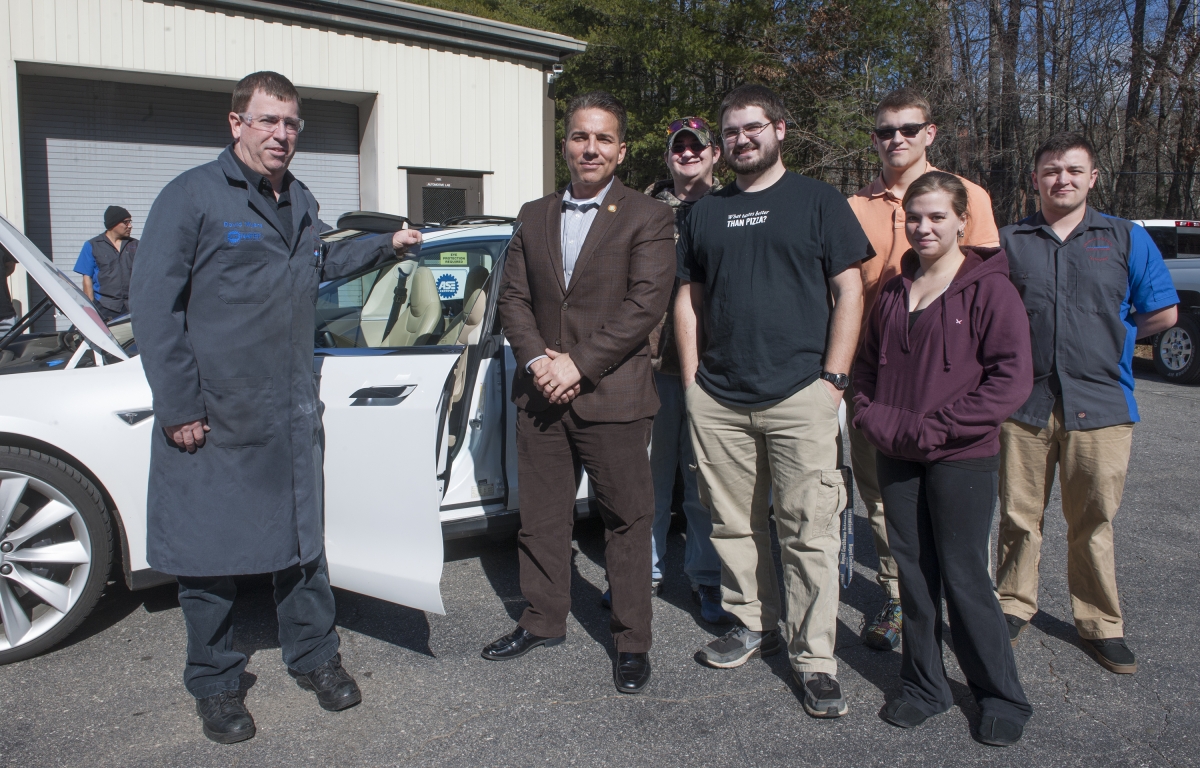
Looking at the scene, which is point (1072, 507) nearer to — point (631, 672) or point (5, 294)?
point (631, 672)

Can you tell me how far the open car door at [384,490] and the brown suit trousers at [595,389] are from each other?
330mm

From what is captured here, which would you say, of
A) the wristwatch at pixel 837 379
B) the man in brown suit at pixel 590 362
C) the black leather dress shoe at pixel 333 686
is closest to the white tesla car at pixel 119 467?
the black leather dress shoe at pixel 333 686

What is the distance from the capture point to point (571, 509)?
3061mm

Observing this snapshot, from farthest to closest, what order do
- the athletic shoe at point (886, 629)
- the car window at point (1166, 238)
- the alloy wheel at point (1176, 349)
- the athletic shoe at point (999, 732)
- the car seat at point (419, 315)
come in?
the car window at point (1166, 238) < the alloy wheel at point (1176, 349) < the car seat at point (419, 315) < the athletic shoe at point (886, 629) < the athletic shoe at point (999, 732)

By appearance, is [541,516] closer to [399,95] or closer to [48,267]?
[48,267]

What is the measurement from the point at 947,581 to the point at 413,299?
243 centimetres

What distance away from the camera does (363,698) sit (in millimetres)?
2807

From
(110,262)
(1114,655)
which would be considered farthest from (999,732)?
(110,262)

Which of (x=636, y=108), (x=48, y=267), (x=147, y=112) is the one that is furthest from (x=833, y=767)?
(x=636, y=108)

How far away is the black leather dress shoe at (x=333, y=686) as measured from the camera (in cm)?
272

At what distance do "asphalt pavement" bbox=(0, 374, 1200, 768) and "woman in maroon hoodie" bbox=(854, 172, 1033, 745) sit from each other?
0.60 feet

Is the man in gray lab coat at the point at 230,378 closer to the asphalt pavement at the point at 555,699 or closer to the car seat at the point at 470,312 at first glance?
the asphalt pavement at the point at 555,699

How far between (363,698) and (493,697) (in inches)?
16.4

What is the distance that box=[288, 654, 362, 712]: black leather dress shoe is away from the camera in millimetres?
2717
